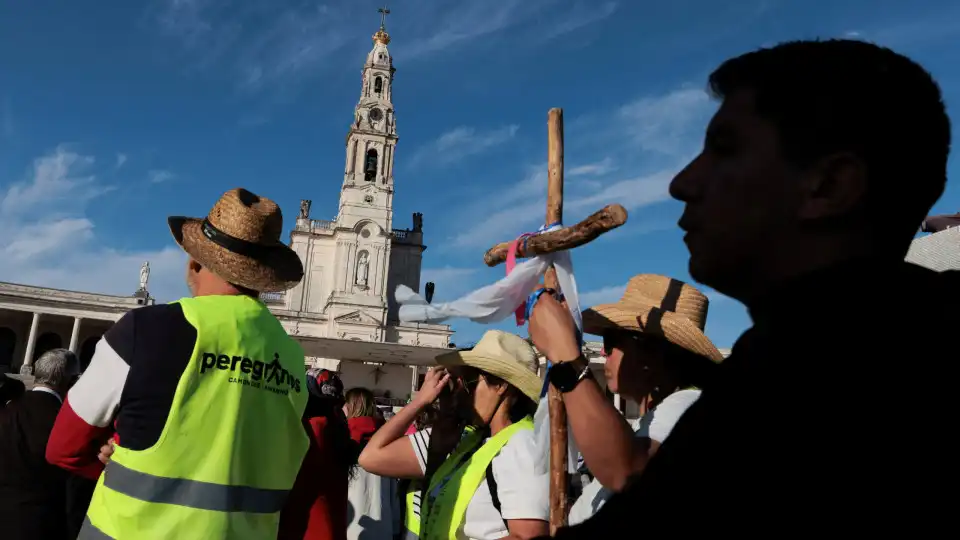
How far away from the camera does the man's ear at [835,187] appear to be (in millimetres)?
1026

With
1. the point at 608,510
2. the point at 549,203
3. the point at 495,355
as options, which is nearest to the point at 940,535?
the point at 608,510

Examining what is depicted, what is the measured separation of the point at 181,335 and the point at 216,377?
0.20m

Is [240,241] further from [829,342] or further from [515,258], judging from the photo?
[829,342]

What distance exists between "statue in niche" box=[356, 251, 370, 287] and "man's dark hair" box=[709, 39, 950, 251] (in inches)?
1821

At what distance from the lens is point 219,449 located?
260 centimetres

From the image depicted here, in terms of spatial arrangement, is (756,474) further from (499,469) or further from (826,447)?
(499,469)

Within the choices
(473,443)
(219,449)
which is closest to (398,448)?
(473,443)

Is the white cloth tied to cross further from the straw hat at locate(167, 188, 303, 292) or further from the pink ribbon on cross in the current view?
the straw hat at locate(167, 188, 303, 292)

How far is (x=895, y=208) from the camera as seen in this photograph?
104 cm

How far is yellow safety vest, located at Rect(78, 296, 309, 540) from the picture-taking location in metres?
2.45

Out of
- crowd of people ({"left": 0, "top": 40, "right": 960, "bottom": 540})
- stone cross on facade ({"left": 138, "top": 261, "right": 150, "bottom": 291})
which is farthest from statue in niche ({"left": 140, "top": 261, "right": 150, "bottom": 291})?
crowd of people ({"left": 0, "top": 40, "right": 960, "bottom": 540})

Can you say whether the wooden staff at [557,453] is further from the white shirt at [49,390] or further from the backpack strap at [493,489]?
the white shirt at [49,390]

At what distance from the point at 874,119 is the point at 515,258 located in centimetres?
180

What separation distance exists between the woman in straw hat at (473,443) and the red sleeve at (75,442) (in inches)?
51.5
